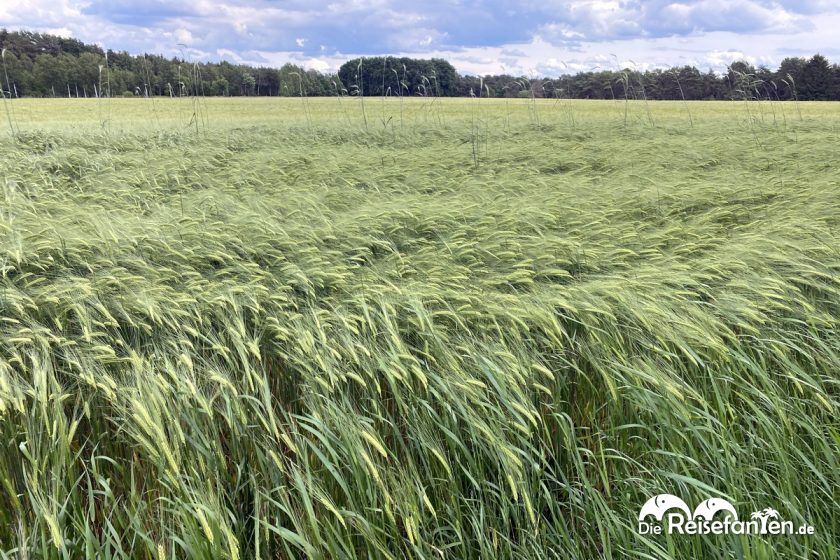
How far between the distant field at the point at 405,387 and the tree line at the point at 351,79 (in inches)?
210

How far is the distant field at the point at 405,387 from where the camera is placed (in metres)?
1.32

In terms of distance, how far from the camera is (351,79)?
1321 centimetres

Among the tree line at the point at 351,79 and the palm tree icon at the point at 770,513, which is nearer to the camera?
the palm tree icon at the point at 770,513

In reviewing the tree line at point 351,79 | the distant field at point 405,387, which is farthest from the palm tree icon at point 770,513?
the tree line at point 351,79

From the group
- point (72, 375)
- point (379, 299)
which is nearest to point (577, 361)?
point (379, 299)

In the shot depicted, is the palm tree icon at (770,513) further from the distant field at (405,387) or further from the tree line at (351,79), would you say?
the tree line at (351,79)

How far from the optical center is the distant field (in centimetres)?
132

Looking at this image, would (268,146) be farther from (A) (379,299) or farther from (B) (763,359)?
(B) (763,359)

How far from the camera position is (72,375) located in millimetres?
1568

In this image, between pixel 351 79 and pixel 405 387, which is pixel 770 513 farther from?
pixel 351 79

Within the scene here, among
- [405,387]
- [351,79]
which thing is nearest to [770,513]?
[405,387]

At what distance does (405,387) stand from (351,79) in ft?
42.6

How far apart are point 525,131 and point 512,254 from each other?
765 cm

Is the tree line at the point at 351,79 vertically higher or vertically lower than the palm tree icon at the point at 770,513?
higher
